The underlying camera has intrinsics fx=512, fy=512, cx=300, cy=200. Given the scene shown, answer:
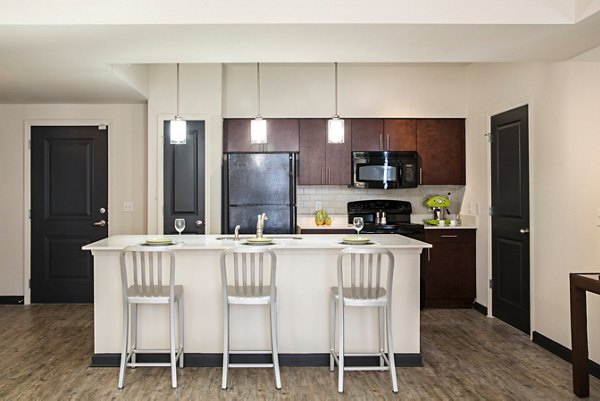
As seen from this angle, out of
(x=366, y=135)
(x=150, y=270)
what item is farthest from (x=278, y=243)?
(x=366, y=135)

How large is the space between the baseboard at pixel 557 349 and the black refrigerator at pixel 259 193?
247 centimetres

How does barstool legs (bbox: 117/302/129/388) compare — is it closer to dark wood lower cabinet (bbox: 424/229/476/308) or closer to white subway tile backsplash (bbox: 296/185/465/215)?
white subway tile backsplash (bbox: 296/185/465/215)

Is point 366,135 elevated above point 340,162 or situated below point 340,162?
above

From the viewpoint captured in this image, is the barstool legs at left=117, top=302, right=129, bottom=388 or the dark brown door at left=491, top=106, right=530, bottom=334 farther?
the dark brown door at left=491, top=106, right=530, bottom=334

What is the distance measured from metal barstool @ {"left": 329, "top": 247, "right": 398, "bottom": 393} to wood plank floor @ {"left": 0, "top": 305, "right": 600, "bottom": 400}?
125 mm

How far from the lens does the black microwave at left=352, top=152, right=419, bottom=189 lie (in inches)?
225

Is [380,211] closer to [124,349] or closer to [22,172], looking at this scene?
[124,349]

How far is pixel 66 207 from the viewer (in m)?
5.65

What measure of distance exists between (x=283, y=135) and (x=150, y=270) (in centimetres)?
276

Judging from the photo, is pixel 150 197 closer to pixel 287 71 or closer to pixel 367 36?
pixel 287 71

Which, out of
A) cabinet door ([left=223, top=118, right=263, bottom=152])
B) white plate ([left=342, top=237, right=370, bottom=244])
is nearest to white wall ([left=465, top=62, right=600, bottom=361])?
white plate ([left=342, top=237, right=370, bottom=244])

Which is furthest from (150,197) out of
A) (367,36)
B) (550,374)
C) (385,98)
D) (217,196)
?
(550,374)

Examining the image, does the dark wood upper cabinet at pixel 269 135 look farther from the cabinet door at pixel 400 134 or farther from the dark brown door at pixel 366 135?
the cabinet door at pixel 400 134

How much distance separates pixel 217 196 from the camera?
560 centimetres
